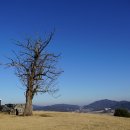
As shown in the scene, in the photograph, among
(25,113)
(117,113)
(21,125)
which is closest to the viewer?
(21,125)

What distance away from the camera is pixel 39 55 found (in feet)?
128

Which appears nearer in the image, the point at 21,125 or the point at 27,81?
the point at 21,125

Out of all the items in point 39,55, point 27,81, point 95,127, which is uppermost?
point 39,55

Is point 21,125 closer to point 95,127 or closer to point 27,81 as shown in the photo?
point 95,127

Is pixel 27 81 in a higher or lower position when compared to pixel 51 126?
higher

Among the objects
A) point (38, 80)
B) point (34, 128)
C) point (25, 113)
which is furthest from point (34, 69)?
point (34, 128)

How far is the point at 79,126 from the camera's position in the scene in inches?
1011

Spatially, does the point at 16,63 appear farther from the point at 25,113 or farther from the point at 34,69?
the point at 25,113

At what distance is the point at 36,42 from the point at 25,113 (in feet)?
26.5

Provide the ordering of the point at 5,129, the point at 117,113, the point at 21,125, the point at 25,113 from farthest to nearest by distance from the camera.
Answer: the point at 117,113 < the point at 25,113 < the point at 21,125 < the point at 5,129

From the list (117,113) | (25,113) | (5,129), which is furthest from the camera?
(117,113)

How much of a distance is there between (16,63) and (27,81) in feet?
7.79

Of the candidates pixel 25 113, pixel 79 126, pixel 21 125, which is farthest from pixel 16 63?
pixel 79 126

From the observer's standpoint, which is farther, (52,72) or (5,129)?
(52,72)
